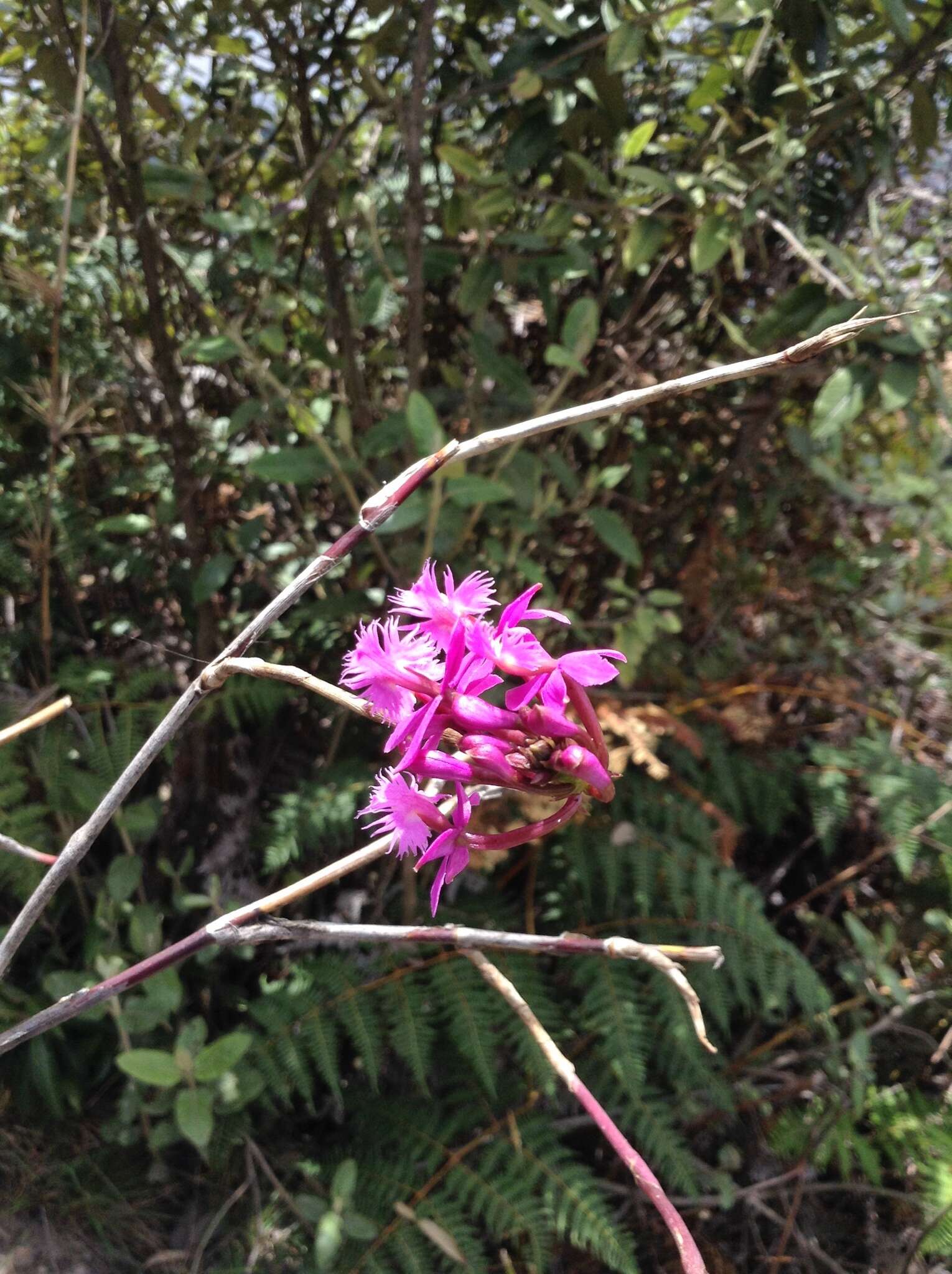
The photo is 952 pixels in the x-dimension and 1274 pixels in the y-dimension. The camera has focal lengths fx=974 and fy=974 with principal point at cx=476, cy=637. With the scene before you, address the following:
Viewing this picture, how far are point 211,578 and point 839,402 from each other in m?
0.92

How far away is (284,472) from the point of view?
1.31 metres

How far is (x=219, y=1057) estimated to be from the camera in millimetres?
1252

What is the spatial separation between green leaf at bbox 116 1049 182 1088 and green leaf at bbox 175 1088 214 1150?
0.11 ft

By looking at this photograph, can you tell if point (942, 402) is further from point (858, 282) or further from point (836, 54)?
point (836, 54)

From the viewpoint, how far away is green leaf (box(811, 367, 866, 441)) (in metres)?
1.29

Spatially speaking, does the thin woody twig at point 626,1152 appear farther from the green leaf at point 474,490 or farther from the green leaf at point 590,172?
the green leaf at point 590,172

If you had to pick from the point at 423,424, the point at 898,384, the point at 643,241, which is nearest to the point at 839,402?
the point at 898,384

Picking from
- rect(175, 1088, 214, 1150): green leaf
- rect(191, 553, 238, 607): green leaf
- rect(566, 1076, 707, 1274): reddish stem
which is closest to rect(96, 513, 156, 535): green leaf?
rect(191, 553, 238, 607): green leaf

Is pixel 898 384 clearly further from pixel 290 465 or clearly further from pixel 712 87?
pixel 290 465

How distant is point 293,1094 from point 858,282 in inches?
58.7

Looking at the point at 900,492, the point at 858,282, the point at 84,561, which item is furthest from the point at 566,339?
the point at 84,561

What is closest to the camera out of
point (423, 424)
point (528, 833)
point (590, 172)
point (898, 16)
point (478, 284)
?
point (528, 833)

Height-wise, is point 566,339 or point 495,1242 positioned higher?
point 566,339

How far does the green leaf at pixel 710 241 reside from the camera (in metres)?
1.28
